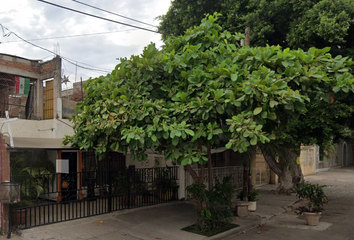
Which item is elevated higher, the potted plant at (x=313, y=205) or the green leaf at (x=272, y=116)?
the green leaf at (x=272, y=116)

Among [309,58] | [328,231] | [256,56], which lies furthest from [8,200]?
[328,231]

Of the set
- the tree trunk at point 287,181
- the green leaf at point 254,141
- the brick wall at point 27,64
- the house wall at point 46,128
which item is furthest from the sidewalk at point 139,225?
the brick wall at point 27,64

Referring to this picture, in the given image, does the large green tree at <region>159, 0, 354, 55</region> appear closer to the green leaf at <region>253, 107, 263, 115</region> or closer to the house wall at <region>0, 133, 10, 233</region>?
the green leaf at <region>253, 107, 263, 115</region>

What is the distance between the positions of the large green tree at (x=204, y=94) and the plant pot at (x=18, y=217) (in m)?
2.29

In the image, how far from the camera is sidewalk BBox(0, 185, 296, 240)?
7.61 metres

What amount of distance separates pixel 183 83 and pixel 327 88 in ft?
10.1

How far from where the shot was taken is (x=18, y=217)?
773cm

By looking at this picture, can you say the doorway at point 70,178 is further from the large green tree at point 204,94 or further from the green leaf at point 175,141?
the green leaf at point 175,141

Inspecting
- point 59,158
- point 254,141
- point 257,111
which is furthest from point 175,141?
point 59,158

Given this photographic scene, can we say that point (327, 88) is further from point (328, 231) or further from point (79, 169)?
point (79, 169)

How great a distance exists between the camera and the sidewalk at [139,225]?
300 inches

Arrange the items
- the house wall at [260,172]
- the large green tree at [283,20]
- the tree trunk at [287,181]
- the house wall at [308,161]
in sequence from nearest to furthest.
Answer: the large green tree at [283,20] < the tree trunk at [287,181] < the house wall at [260,172] < the house wall at [308,161]

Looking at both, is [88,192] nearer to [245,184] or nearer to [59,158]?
[59,158]

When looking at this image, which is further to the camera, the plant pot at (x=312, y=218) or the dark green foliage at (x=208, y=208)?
the plant pot at (x=312, y=218)
